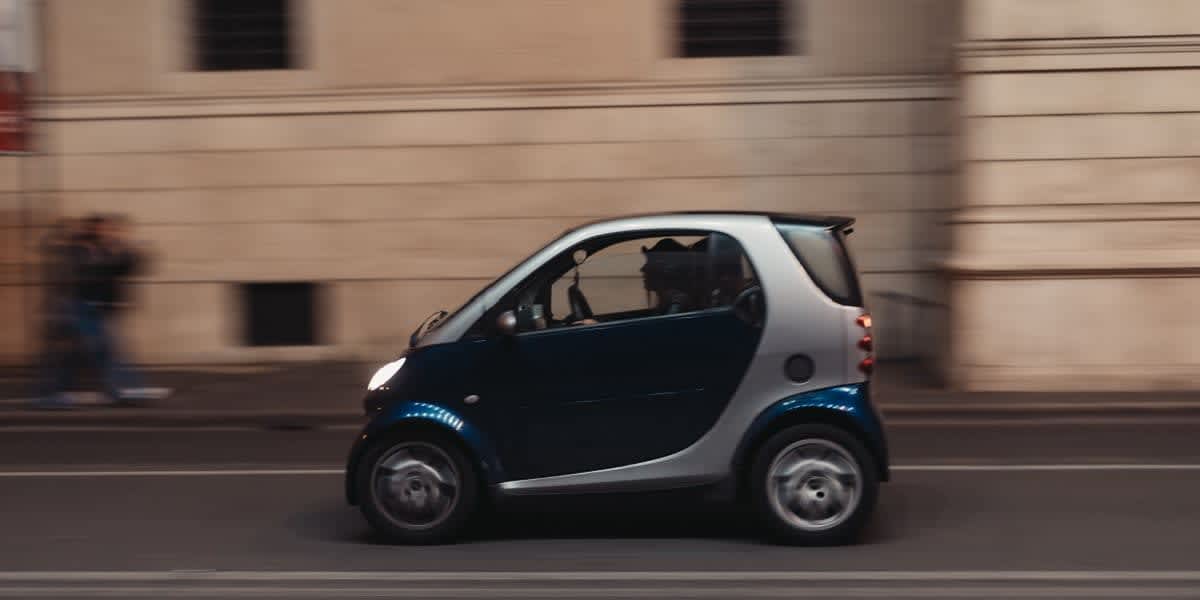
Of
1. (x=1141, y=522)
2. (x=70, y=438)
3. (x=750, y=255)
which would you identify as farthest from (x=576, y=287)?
(x=70, y=438)

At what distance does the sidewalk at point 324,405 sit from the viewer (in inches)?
430

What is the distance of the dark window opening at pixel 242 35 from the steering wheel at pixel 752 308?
29.4 feet

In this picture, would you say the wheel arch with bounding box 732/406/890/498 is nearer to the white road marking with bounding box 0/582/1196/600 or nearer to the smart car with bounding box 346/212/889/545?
the smart car with bounding box 346/212/889/545

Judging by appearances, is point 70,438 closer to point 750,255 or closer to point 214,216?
point 214,216

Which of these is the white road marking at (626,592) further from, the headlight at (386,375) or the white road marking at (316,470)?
the white road marking at (316,470)

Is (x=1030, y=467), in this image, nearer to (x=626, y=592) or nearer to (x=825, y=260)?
(x=825, y=260)

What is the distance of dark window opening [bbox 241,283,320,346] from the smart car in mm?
7791

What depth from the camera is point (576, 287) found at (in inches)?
257

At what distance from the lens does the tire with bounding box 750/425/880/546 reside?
6422 millimetres

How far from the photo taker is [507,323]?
6.39 meters

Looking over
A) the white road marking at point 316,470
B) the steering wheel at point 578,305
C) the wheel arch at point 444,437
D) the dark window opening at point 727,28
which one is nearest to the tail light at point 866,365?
the steering wheel at point 578,305

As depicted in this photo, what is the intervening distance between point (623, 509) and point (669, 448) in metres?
0.99

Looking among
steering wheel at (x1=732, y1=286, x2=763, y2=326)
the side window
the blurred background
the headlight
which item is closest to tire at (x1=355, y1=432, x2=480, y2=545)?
the headlight

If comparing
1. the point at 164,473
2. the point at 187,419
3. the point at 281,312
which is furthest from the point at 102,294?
the point at 164,473
